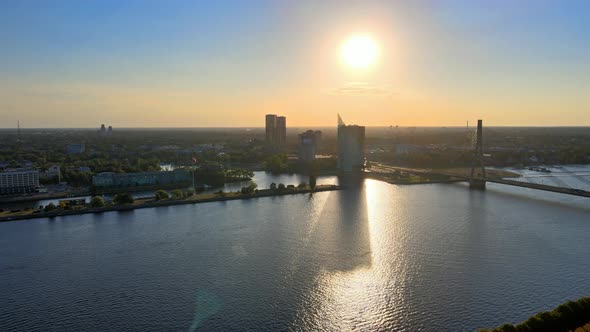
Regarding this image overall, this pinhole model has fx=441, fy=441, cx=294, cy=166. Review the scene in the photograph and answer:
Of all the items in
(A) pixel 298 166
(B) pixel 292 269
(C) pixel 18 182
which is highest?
(C) pixel 18 182

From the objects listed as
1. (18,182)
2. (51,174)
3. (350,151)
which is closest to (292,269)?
(18,182)

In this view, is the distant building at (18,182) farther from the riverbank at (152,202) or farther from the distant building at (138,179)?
the riverbank at (152,202)

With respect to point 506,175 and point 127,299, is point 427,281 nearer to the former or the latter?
point 127,299

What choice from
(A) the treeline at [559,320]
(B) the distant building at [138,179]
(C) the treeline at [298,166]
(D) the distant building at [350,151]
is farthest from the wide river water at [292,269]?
(C) the treeline at [298,166]

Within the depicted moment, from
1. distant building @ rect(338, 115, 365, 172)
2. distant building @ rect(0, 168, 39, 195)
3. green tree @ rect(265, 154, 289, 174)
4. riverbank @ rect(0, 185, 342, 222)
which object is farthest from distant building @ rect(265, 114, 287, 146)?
distant building @ rect(0, 168, 39, 195)

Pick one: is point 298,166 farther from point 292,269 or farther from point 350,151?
point 292,269

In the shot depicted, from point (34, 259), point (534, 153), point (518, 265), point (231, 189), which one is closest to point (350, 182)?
point (231, 189)
